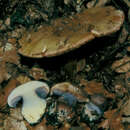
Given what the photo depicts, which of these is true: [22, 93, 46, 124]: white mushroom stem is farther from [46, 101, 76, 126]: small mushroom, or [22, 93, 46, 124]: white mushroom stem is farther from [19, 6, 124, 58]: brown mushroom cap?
[19, 6, 124, 58]: brown mushroom cap

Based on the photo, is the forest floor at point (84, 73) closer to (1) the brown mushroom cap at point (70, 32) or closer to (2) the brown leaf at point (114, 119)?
(2) the brown leaf at point (114, 119)

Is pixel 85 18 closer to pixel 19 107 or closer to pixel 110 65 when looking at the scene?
pixel 110 65

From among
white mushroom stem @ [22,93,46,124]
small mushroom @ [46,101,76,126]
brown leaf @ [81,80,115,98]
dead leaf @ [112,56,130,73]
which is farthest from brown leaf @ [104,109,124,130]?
white mushroom stem @ [22,93,46,124]

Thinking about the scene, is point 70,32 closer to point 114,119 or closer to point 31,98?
point 31,98

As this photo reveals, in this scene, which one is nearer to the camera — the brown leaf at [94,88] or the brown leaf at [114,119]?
the brown leaf at [114,119]

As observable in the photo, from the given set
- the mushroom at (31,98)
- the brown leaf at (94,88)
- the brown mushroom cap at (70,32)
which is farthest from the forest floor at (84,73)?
the brown mushroom cap at (70,32)

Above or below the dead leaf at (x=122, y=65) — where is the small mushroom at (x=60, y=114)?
below

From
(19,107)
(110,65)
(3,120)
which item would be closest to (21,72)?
(19,107)
